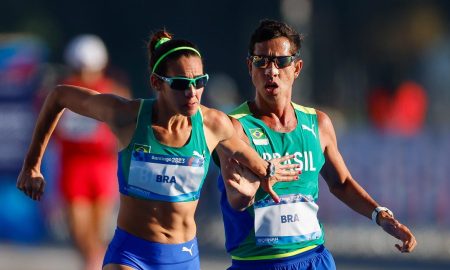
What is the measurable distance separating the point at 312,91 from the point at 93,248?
14.2 ft

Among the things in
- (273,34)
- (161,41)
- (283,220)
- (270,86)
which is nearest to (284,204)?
(283,220)

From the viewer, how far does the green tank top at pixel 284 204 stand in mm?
6688

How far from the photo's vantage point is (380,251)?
43.2 ft

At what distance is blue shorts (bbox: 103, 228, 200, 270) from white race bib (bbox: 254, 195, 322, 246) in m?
0.45

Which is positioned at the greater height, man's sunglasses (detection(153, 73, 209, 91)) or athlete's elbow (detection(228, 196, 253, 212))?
man's sunglasses (detection(153, 73, 209, 91))

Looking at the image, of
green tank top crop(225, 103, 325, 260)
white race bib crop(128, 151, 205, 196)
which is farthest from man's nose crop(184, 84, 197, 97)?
green tank top crop(225, 103, 325, 260)

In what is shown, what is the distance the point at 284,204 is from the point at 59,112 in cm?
133

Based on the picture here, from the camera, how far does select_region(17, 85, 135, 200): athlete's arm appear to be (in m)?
6.58

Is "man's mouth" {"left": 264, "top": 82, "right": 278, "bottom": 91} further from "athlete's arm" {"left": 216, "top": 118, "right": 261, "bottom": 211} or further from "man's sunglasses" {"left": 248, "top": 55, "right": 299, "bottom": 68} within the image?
"athlete's arm" {"left": 216, "top": 118, "right": 261, "bottom": 211}

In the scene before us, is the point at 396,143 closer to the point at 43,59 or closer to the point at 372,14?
the point at 372,14

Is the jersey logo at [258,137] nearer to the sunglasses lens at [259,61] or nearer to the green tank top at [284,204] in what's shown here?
the green tank top at [284,204]

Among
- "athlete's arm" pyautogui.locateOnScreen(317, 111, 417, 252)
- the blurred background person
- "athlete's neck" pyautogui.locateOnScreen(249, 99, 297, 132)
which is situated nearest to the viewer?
"athlete's neck" pyautogui.locateOnScreen(249, 99, 297, 132)

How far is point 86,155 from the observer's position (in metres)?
11.8

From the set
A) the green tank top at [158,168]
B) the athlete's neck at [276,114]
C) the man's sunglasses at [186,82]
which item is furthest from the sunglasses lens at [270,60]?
the green tank top at [158,168]
